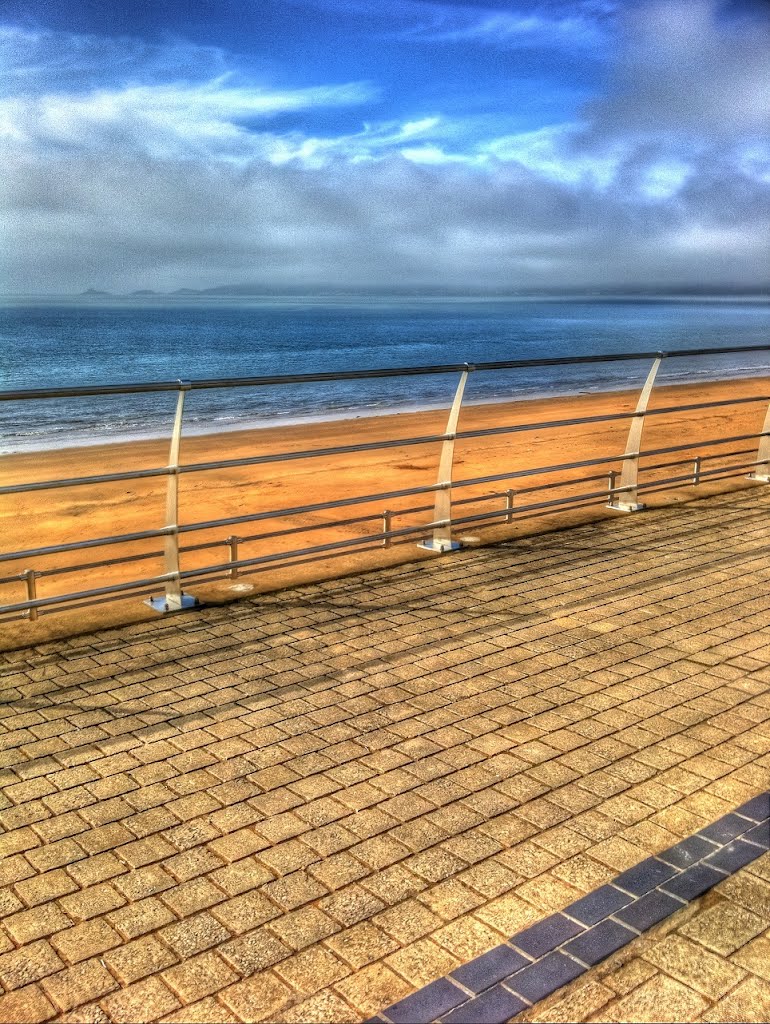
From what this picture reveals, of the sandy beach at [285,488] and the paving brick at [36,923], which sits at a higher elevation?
the paving brick at [36,923]

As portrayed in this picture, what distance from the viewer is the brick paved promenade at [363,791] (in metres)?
2.80

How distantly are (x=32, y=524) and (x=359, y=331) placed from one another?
280 feet

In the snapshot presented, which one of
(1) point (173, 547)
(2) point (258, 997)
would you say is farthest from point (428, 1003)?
(1) point (173, 547)

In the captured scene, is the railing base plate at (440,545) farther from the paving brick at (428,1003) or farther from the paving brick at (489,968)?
the paving brick at (428,1003)

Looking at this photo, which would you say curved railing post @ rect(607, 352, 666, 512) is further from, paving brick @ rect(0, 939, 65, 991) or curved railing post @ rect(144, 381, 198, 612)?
paving brick @ rect(0, 939, 65, 991)

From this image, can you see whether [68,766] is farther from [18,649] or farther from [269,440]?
[269,440]

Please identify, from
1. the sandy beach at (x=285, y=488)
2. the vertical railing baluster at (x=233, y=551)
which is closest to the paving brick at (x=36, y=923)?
the sandy beach at (x=285, y=488)

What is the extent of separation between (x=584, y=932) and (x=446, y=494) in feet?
14.2

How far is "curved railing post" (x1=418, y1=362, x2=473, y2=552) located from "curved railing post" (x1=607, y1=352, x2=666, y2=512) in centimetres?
166

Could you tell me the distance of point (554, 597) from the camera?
613 cm

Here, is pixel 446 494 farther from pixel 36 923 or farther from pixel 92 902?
pixel 36 923

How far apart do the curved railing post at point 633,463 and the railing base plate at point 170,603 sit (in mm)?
3715

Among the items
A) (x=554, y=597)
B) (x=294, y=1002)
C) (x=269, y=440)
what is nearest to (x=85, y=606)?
(x=554, y=597)

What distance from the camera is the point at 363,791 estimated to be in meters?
3.78
